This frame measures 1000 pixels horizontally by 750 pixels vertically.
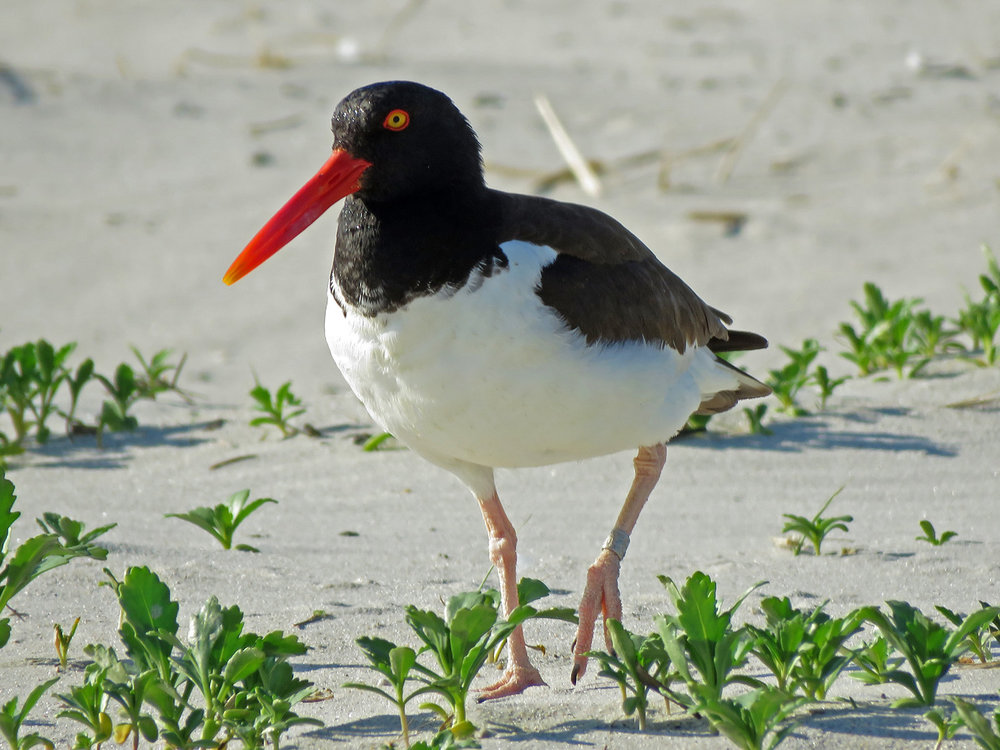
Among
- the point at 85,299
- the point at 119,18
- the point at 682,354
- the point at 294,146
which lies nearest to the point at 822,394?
the point at 682,354

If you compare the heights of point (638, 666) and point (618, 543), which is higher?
point (618, 543)

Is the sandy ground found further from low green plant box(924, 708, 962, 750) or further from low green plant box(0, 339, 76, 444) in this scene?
low green plant box(0, 339, 76, 444)

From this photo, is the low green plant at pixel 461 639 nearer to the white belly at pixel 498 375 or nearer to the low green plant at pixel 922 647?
the white belly at pixel 498 375

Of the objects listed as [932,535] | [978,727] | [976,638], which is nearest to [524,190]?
[932,535]

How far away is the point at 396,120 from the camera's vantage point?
3.38 metres

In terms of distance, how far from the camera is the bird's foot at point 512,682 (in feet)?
10.3

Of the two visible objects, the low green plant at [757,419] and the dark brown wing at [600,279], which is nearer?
the dark brown wing at [600,279]

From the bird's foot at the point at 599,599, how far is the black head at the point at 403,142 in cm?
115

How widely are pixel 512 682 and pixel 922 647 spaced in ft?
3.50

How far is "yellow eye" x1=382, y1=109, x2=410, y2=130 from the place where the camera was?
11.1 feet

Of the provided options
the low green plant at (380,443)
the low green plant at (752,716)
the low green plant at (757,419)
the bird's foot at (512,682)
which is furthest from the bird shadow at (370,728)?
the low green plant at (757,419)

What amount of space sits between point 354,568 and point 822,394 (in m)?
2.41

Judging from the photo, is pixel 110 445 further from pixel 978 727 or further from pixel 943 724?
pixel 978 727

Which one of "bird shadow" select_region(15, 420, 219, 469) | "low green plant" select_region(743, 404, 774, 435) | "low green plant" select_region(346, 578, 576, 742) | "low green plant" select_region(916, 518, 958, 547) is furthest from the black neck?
"bird shadow" select_region(15, 420, 219, 469)
